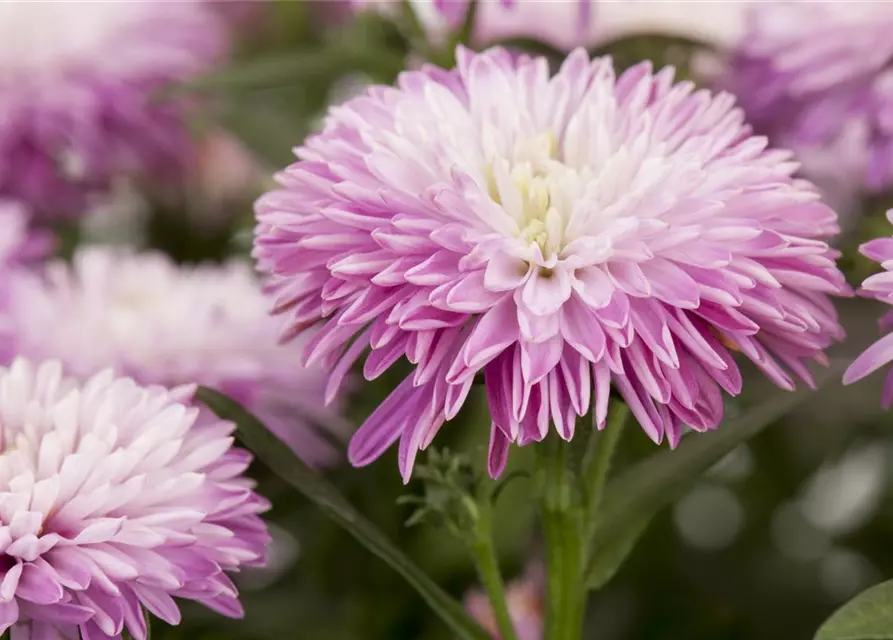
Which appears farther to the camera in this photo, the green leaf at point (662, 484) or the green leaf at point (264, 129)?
the green leaf at point (264, 129)

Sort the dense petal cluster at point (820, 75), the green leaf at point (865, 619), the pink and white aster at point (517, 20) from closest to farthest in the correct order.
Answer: the green leaf at point (865, 619)
the dense petal cluster at point (820, 75)
the pink and white aster at point (517, 20)

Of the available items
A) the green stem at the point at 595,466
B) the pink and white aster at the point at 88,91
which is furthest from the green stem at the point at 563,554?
the pink and white aster at the point at 88,91

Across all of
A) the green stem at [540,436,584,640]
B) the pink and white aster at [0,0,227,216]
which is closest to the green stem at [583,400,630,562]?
the green stem at [540,436,584,640]

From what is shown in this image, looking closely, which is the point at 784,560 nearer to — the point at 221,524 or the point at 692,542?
the point at 692,542

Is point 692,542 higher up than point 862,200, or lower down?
lower down

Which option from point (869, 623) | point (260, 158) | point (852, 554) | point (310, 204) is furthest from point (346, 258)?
point (852, 554)

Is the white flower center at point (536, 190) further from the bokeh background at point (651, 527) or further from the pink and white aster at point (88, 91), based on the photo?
the pink and white aster at point (88, 91)

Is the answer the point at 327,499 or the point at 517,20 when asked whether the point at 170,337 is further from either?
the point at 517,20
